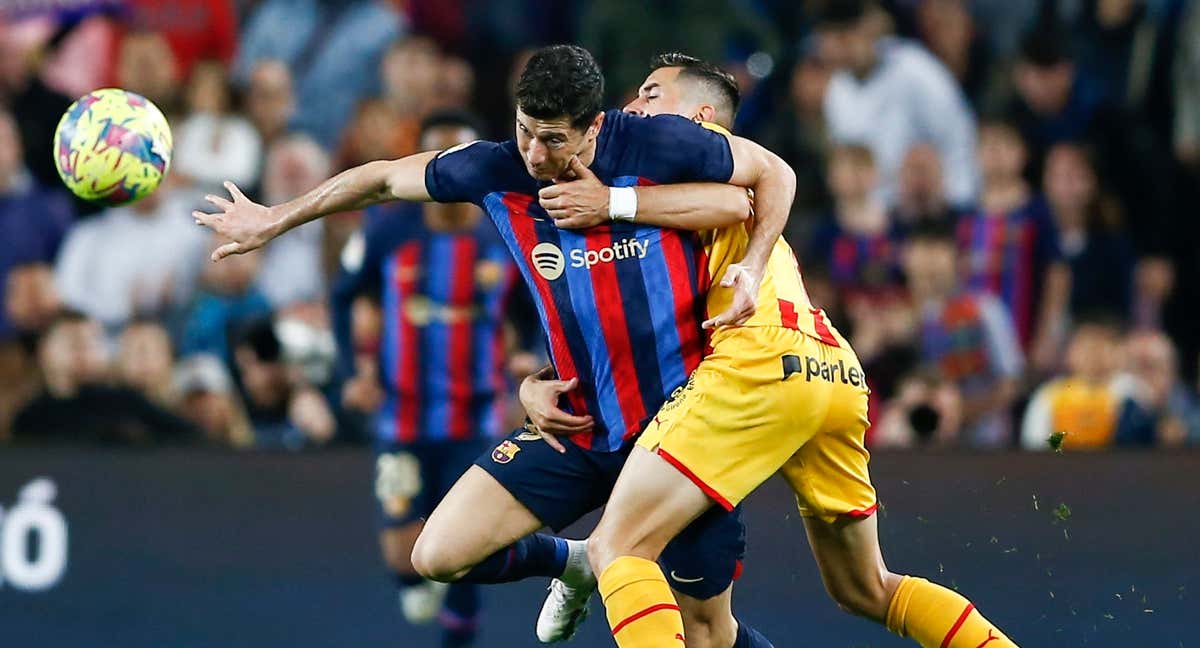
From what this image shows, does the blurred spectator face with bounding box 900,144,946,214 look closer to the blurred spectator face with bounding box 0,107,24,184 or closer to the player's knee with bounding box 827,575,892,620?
the player's knee with bounding box 827,575,892,620

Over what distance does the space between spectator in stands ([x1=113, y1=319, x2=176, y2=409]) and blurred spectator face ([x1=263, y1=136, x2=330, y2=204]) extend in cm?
104

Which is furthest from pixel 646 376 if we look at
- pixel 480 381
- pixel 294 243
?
pixel 294 243

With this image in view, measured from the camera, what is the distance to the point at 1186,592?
7.71 m

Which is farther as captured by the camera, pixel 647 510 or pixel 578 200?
pixel 578 200

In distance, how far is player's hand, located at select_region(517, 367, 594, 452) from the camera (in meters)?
5.90

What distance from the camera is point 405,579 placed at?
28.5 ft

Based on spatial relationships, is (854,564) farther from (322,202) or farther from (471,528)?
(322,202)

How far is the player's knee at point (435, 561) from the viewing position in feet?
19.3

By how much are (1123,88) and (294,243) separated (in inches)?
188

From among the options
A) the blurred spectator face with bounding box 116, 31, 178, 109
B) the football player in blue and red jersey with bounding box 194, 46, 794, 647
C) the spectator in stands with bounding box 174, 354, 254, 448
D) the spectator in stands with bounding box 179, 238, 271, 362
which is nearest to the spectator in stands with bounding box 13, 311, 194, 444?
the spectator in stands with bounding box 174, 354, 254, 448

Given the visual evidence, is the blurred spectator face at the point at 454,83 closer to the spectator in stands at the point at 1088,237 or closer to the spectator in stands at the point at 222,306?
the spectator in stands at the point at 222,306

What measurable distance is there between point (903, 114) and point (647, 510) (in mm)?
5338

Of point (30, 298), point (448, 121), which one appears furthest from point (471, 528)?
point (30, 298)

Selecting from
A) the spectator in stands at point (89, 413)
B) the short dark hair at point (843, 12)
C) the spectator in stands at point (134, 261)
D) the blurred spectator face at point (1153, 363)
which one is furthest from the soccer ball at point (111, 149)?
the blurred spectator face at point (1153, 363)
